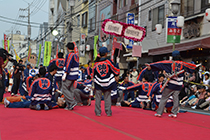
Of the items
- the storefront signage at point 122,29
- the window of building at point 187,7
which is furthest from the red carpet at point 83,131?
the window of building at point 187,7

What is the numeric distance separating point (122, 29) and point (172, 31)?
3.90 metres

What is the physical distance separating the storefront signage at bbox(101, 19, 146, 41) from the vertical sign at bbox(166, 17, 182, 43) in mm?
2306

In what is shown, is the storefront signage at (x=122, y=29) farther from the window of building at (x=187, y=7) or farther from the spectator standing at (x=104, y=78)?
the window of building at (x=187, y=7)

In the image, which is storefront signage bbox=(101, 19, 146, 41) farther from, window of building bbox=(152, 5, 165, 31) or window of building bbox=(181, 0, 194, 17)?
window of building bbox=(152, 5, 165, 31)

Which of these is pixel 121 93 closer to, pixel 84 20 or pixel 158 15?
pixel 158 15

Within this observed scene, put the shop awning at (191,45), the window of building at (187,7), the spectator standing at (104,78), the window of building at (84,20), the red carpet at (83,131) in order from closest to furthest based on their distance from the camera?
the red carpet at (83,131)
the spectator standing at (104,78)
the shop awning at (191,45)
the window of building at (187,7)
the window of building at (84,20)

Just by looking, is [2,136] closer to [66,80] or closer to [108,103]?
[108,103]

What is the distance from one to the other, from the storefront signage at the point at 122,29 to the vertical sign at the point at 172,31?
7.57 ft

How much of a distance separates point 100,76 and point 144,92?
325 centimetres

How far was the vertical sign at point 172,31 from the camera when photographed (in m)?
14.9

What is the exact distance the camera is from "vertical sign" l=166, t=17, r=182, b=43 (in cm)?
1488

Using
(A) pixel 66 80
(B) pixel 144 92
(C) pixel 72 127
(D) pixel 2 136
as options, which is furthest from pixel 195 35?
(D) pixel 2 136

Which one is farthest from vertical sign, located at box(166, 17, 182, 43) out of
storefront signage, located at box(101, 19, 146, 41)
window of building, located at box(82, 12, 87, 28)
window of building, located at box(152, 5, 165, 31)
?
window of building, located at box(82, 12, 87, 28)

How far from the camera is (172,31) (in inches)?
600
